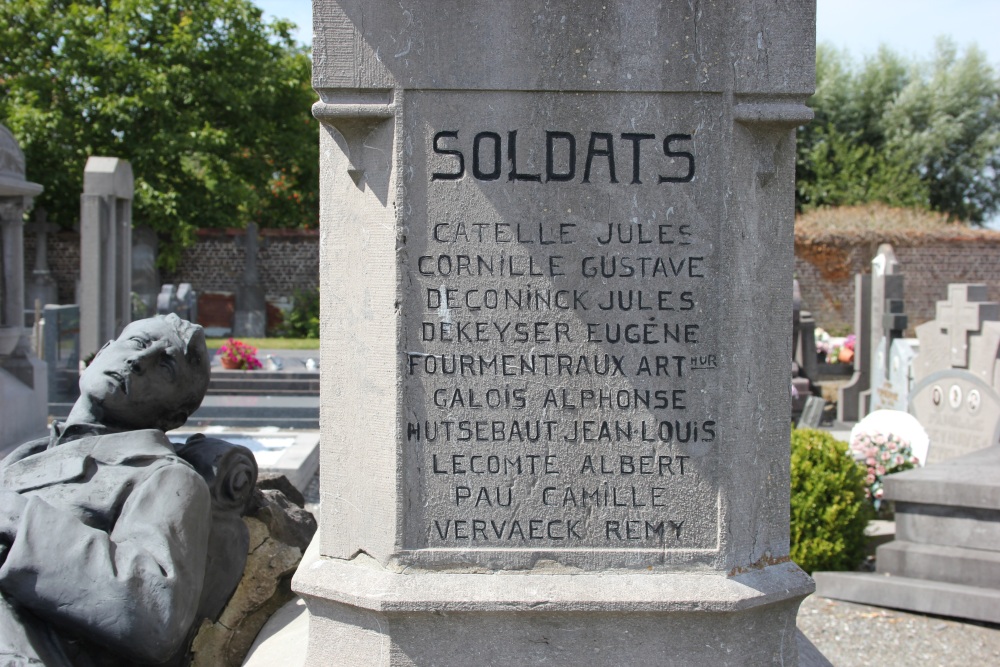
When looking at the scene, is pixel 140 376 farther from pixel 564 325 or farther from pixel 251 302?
pixel 251 302

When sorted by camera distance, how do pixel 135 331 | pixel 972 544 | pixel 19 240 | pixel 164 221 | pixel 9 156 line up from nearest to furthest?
pixel 135 331
pixel 972 544
pixel 9 156
pixel 19 240
pixel 164 221

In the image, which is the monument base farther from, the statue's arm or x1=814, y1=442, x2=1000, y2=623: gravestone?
x1=814, y1=442, x2=1000, y2=623: gravestone

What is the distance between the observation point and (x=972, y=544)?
6.08m

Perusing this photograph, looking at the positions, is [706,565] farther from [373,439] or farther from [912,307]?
[912,307]

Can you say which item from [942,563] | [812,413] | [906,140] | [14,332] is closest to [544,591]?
[942,563]

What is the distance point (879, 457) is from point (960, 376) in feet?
8.44

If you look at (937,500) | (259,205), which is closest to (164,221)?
(259,205)

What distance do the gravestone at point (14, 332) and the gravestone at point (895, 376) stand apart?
10.0m

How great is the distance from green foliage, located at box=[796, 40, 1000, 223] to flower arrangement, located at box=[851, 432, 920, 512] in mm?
24921

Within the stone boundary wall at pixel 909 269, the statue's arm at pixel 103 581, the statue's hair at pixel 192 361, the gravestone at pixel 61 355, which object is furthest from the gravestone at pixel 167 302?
the statue's arm at pixel 103 581

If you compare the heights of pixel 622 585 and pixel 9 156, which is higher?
pixel 9 156

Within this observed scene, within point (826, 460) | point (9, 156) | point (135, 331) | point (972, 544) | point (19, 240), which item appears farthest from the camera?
point (19, 240)

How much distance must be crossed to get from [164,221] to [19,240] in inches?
602

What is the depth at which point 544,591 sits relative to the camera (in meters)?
2.63
